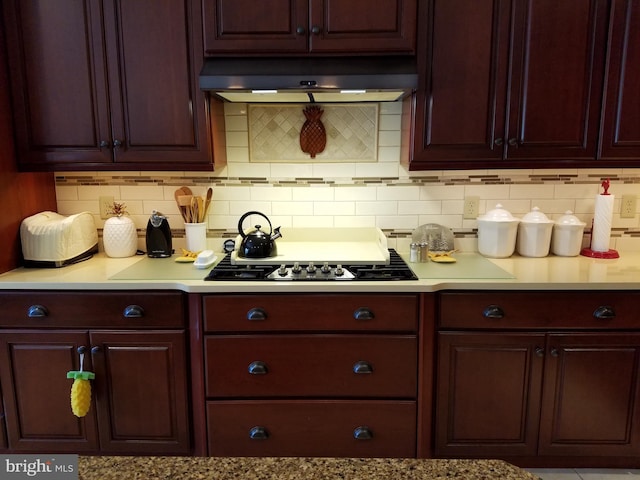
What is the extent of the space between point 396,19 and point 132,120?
1.28 meters

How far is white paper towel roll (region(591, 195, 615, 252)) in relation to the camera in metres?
2.24

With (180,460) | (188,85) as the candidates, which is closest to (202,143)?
(188,85)

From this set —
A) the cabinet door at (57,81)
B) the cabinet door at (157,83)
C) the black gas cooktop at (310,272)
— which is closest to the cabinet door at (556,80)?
the black gas cooktop at (310,272)

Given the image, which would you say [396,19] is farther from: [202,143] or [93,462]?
[93,462]

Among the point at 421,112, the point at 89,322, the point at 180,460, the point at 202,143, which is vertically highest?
the point at 421,112

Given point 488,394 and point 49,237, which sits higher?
point 49,237

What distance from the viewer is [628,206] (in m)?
2.37

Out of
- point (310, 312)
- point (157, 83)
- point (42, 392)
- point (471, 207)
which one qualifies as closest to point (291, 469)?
point (310, 312)

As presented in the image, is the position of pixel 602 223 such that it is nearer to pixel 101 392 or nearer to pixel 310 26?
pixel 310 26

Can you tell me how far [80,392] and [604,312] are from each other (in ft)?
7.24

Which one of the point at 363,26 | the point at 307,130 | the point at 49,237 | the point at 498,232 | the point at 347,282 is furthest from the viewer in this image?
the point at 307,130

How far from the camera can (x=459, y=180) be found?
2.38m

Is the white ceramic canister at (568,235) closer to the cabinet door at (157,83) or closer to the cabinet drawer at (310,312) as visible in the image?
the cabinet drawer at (310,312)

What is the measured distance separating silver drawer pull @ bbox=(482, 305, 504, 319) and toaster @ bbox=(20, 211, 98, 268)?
1942mm
